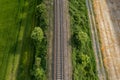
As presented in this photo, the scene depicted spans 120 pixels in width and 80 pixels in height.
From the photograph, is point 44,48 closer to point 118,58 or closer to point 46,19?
point 46,19

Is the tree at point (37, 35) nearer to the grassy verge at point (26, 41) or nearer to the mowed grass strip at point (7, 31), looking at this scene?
the grassy verge at point (26, 41)

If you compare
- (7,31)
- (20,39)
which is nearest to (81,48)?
(20,39)

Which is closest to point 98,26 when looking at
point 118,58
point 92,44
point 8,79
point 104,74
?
point 92,44

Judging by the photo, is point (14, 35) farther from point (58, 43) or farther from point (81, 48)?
point (81, 48)

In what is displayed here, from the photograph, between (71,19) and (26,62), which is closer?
(26,62)

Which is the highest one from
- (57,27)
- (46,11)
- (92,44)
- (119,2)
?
(119,2)

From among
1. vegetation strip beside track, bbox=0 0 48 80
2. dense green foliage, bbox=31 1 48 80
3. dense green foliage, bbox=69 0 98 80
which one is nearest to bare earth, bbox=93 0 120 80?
dense green foliage, bbox=69 0 98 80

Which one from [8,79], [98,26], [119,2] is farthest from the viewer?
[119,2]
